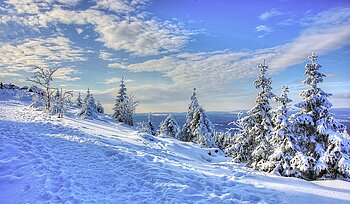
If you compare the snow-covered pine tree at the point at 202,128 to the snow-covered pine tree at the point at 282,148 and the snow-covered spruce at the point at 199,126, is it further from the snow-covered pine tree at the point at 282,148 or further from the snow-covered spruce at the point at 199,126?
the snow-covered pine tree at the point at 282,148

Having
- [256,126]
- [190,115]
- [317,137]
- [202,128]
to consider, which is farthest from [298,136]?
[190,115]

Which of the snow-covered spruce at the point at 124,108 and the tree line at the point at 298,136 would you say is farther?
the snow-covered spruce at the point at 124,108

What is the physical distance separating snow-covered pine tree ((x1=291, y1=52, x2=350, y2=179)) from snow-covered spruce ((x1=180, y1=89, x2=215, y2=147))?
22.5 metres

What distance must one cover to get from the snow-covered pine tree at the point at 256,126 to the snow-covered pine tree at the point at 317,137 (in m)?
3.52

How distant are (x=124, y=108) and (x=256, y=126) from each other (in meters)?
32.6

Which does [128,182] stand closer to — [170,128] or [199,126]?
[199,126]

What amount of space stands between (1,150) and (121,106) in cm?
3759

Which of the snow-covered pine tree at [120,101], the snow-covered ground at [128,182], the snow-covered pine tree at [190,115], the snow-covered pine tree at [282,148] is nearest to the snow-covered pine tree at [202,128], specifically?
the snow-covered pine tree at [190,115]

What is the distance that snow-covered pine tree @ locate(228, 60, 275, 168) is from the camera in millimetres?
17406

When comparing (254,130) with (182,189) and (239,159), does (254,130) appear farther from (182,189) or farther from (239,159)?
(182,189)

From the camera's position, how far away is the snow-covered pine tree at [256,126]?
17.4 m

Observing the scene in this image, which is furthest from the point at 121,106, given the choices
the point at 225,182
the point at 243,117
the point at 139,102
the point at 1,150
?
the point at 225,182

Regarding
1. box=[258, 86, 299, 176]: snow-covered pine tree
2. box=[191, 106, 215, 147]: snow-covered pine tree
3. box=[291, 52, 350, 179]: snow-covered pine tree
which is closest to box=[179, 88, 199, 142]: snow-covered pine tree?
box=[191, 106, 215, 147]: snow-covered pine tree

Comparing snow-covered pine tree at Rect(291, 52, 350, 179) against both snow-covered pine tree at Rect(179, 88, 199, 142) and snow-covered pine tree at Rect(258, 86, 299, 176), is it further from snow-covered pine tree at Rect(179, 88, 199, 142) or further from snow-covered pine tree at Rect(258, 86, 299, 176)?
snow-covered pine tree at Rect(179, 88, 199, 142)
